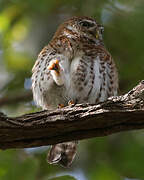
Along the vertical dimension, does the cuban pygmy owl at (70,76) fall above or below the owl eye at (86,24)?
below

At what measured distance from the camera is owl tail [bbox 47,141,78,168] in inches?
203

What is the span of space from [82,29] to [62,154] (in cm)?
145

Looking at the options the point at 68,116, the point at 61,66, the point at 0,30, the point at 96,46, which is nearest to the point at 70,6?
the point at 0,30

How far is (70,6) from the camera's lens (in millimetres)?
7004

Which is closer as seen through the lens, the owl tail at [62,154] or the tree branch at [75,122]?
the tree branch at [75,122]

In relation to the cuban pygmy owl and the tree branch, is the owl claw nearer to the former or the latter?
the cuban pygmy owl

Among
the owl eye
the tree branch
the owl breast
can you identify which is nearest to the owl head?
the owl eye

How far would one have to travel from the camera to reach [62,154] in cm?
530

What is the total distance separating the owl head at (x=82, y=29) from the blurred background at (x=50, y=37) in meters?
0.39

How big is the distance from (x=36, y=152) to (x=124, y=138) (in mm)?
1277

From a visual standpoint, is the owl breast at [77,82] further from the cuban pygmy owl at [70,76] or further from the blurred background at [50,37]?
the blurred background at [50,37]

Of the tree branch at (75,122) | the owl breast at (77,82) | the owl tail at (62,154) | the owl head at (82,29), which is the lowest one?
the tree branch at (75,122)

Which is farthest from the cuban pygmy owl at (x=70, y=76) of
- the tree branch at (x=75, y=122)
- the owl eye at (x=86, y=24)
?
the tree branch at (x=75, y=122)

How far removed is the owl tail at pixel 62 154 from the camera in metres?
5.16
